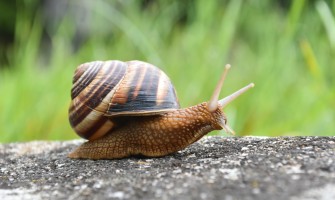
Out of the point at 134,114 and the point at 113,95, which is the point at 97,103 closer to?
the point at 113,95

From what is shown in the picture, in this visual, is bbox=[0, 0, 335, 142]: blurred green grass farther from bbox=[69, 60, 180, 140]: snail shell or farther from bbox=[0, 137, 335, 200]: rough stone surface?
bbox=[0, 137, 335, 200]: rough stone surface

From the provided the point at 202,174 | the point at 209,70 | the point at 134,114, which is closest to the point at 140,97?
the point at 134,114

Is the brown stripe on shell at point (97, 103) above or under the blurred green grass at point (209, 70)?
under

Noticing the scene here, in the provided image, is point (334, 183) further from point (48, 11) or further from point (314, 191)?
point (48, 11)

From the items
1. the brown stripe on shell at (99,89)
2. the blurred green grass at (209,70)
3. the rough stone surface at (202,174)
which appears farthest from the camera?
the blurred green grass at (209,70)

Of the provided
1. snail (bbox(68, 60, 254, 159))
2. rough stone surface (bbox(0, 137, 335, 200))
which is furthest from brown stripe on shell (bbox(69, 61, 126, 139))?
rough stone surface (bbox(0, 137, 335, 200))

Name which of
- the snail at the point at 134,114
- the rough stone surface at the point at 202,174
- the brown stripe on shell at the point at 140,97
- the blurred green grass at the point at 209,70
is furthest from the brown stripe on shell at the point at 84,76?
the blurred green grass at the point at 209,70

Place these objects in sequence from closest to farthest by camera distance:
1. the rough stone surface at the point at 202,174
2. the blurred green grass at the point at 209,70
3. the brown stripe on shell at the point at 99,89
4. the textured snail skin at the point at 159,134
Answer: the rough stone surface at the point at 202,174
the textured snail skin at the point at 159,134
the brown stripe on shell at the point at 99,89
the blurred green grass at the point at 209,70

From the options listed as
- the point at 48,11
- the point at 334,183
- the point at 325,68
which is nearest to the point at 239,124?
the point at 325,68

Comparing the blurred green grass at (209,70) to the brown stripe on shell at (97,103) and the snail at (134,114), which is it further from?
the brown stripe on shell at (97,103)

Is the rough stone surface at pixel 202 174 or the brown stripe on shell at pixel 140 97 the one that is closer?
the rough stone surface at pixel 202 174
